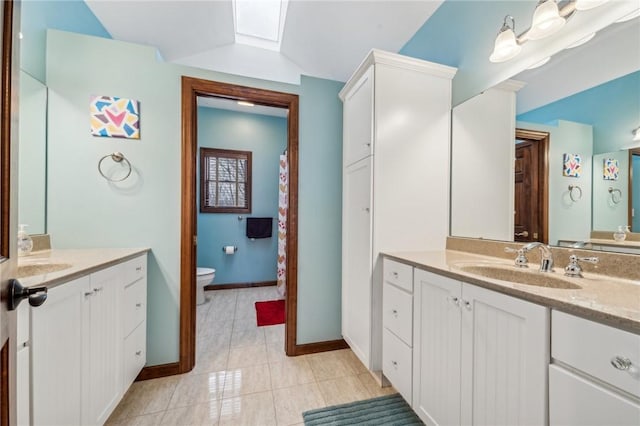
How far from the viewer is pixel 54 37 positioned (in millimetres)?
1533

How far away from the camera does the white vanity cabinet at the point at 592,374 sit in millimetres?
562

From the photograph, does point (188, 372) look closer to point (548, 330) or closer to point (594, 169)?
point (548, 330)

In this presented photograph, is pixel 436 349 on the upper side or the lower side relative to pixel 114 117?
lower

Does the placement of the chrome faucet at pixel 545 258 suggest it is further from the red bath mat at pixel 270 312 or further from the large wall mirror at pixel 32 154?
the large wall mirror at pixel 32 154

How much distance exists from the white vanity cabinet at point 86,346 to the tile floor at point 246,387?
0.69ft

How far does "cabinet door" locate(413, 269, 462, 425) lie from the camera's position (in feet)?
3.36

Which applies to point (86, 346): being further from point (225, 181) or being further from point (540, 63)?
point (225, 181)

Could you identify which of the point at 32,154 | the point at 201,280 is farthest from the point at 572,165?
the point at 201,280

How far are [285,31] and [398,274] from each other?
240 centimetres

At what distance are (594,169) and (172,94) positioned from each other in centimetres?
244

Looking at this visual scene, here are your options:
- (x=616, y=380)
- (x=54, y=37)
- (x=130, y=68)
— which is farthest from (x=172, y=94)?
(x=616, y=380)

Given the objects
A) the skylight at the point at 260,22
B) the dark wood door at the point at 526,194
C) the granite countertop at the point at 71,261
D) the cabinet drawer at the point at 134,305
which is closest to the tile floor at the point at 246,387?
the cabinet drawer at the point at 134,305

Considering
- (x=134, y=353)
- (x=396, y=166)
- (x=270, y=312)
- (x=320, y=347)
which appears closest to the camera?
(x=134, y=353)

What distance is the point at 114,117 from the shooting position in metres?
1.63
